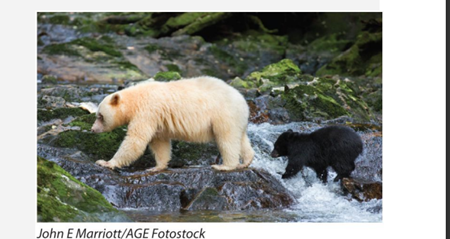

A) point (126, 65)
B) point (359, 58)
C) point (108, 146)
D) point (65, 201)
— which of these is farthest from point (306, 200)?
point (359, 58)

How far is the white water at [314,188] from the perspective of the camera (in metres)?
8.15

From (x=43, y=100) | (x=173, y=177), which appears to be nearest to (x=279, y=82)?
(x=43, y=100)

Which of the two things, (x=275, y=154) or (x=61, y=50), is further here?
(x=61, y=50)

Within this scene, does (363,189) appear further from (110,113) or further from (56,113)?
(56,113)

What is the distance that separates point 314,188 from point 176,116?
2438 mm

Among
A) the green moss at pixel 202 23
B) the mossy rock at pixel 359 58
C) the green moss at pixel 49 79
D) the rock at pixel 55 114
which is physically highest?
the green moss at pixel 202 23

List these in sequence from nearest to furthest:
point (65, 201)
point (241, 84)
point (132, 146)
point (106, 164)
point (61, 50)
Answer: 1. point (65, 201)
2. point (132, 146)
3. point (106, 164)
4. point (241, 84)
5. point (61, 50)

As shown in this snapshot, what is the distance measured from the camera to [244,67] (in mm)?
22578

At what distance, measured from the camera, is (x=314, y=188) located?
30.6ft

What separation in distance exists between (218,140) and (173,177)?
874mm

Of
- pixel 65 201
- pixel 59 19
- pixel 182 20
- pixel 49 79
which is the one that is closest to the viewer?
pixel 65 201

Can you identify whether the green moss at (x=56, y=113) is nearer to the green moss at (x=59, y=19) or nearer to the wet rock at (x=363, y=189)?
the wet rock at (x=363, y=189)

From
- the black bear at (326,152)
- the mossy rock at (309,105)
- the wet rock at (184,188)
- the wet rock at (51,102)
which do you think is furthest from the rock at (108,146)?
the wet rock at (51,102)

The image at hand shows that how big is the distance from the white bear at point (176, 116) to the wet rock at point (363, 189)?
1.74 metres
